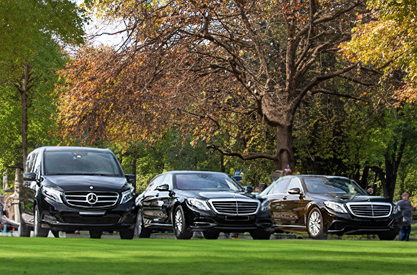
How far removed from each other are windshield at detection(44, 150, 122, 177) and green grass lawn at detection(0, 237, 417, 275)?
130 inches

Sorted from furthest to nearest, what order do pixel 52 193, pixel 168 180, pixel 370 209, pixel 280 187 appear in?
pixel 280 187 → pixel 168 180 → pixel 370 209 → pixel 52 193

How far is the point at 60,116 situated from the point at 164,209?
335 inches

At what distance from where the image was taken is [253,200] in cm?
1595

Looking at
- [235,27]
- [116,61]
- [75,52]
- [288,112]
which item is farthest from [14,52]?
[288,112]

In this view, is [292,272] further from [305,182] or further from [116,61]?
[116,61]

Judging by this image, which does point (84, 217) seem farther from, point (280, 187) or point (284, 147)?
point (284, 147)

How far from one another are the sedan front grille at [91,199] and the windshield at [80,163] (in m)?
1.05

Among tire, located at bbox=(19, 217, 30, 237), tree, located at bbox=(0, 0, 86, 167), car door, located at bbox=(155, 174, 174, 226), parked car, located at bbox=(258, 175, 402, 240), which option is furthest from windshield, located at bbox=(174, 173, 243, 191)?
tree, located at bbox=(0, 0, 86, 167)

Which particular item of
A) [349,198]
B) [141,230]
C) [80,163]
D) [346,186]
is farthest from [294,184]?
[80,163]

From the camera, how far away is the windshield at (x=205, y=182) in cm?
1683

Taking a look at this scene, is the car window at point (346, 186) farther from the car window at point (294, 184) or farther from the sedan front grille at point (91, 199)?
the sedan front grille at point (91, 199)

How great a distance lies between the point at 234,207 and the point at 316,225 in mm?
A: 3118

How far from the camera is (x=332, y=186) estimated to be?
1869cm

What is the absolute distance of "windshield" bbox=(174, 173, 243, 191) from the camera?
663 inches
